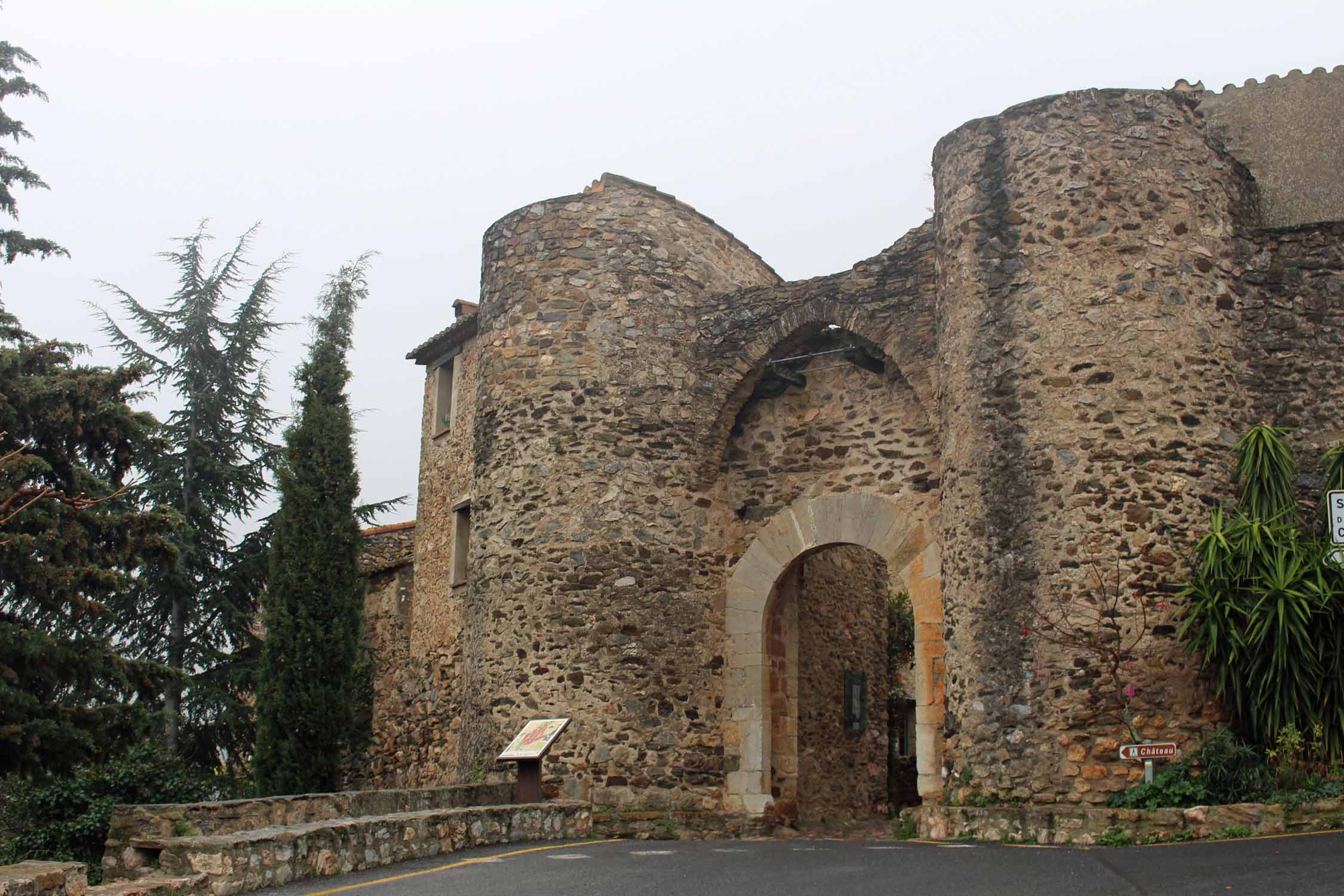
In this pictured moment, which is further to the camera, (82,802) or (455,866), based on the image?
(82,802)

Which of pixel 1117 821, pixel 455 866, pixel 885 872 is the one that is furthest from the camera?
pixel 1117 821

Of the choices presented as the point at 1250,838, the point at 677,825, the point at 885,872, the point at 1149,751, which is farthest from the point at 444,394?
the point at 1250,838

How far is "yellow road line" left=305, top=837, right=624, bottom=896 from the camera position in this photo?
7691mm

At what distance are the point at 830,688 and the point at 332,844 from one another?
28.8 feet

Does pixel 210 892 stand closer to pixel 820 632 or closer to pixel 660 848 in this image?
pixel 660 848

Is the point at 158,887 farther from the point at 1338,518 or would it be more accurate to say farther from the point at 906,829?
the point at 906,829

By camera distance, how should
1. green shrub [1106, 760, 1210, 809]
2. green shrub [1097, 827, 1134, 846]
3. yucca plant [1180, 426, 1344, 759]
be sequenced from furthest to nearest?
yucca plant [1180, 426, 1344, 759]
green shrub [1106, 760, 1210, 809]
green shrub [1097, 827, 1134, 846]

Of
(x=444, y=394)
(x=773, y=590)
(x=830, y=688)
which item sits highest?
(x=444, y=394)

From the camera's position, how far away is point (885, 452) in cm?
1376

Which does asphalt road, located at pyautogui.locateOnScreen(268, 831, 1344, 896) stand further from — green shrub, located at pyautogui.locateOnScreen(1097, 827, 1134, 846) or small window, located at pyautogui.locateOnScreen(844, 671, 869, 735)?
small window, located at pyautogui.locateOnScreen(844, 671, 869, 735)

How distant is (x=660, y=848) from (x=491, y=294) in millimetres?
6888

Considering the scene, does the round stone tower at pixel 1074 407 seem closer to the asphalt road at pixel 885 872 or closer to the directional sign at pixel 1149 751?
the directional sign at pixel 1149 751

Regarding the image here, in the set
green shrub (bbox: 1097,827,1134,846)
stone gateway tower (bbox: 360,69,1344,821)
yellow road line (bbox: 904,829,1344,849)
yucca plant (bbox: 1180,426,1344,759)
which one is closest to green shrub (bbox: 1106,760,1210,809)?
stone gateway tower (bbox: 360,69,1344,821)

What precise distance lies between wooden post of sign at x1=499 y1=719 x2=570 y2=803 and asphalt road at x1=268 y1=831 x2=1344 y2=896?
1.88 meters
